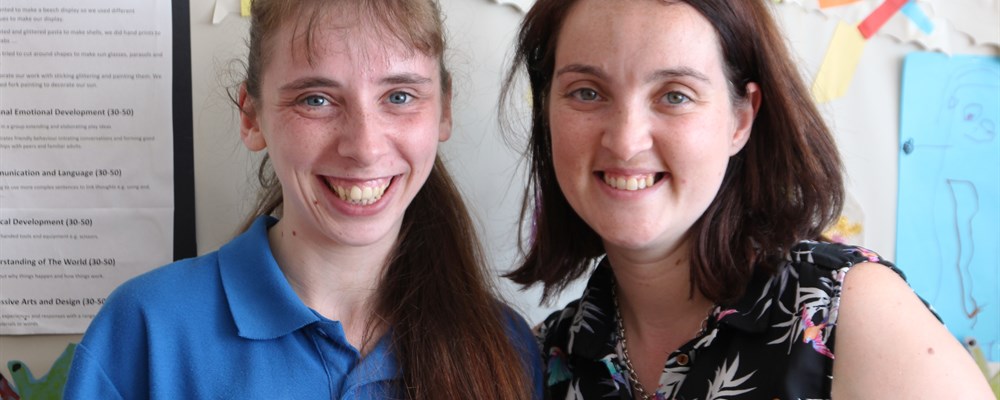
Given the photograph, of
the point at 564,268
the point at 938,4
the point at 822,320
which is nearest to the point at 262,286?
the point at 564,268

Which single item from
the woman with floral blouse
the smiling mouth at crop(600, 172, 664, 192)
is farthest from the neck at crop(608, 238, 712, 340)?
the smiling mouth at crop(600, 172, 664, 192)

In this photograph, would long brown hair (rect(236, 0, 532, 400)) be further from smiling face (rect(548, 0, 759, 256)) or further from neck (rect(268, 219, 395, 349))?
smiling face (rect(548, 0, 759, 256))

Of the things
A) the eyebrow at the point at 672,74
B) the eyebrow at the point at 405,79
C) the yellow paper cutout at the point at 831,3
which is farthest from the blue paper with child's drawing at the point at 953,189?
the eyebrow at the point at 405,79

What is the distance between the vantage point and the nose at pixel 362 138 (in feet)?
3.69

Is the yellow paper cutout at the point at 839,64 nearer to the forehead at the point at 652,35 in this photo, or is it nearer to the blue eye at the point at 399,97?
the forehead at the point at 652,35

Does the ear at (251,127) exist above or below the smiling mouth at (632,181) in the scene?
above

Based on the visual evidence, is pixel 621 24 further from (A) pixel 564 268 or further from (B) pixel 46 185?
(B) pixel 46 185

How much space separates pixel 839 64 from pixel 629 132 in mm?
684

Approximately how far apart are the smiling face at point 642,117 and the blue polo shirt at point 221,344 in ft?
1.33

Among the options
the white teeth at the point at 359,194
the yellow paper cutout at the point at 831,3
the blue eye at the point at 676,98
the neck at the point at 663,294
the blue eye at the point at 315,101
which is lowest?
the neck at the point at 663,294

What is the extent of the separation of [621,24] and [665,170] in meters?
0.20

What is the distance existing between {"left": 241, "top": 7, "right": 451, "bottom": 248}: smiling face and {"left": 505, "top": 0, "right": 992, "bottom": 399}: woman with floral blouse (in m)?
0.21

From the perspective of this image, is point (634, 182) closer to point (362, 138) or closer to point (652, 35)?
point (652, 35)

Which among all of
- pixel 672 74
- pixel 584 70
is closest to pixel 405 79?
pixel 584 70
